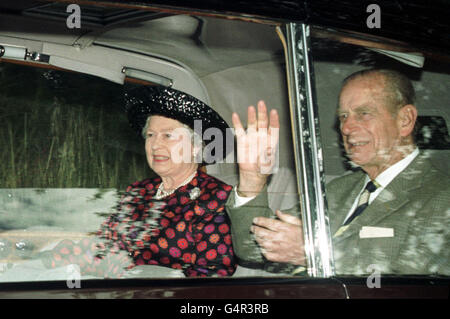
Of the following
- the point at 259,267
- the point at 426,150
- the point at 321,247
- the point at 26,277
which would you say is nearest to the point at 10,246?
the point at 26,277

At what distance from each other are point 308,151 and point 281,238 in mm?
279

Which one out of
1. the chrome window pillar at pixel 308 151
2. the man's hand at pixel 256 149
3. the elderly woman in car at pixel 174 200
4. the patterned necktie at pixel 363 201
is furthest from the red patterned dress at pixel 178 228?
the patterned necktie at pixel 363 201

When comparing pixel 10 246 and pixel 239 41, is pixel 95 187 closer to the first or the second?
pixel 10 246

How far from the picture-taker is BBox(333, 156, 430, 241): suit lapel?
161 centimetres

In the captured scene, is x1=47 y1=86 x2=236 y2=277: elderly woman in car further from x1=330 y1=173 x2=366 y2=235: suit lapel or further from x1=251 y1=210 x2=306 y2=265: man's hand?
x1=330 y1=173 x2=366 y2=235: suit lapel

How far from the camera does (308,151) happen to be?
1.52m

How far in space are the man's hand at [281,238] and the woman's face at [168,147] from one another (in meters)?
0.46

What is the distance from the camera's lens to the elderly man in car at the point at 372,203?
155 cm

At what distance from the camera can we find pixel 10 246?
1594mm

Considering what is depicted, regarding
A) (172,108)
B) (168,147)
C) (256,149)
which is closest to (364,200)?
A: (256,149)

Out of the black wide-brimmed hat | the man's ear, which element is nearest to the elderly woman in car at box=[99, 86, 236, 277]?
the black wide-brimmed hat

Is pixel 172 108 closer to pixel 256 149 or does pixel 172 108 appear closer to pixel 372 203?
pixel 256 149

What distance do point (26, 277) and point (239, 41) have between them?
1020mm

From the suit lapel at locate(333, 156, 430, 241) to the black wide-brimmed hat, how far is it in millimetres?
572
